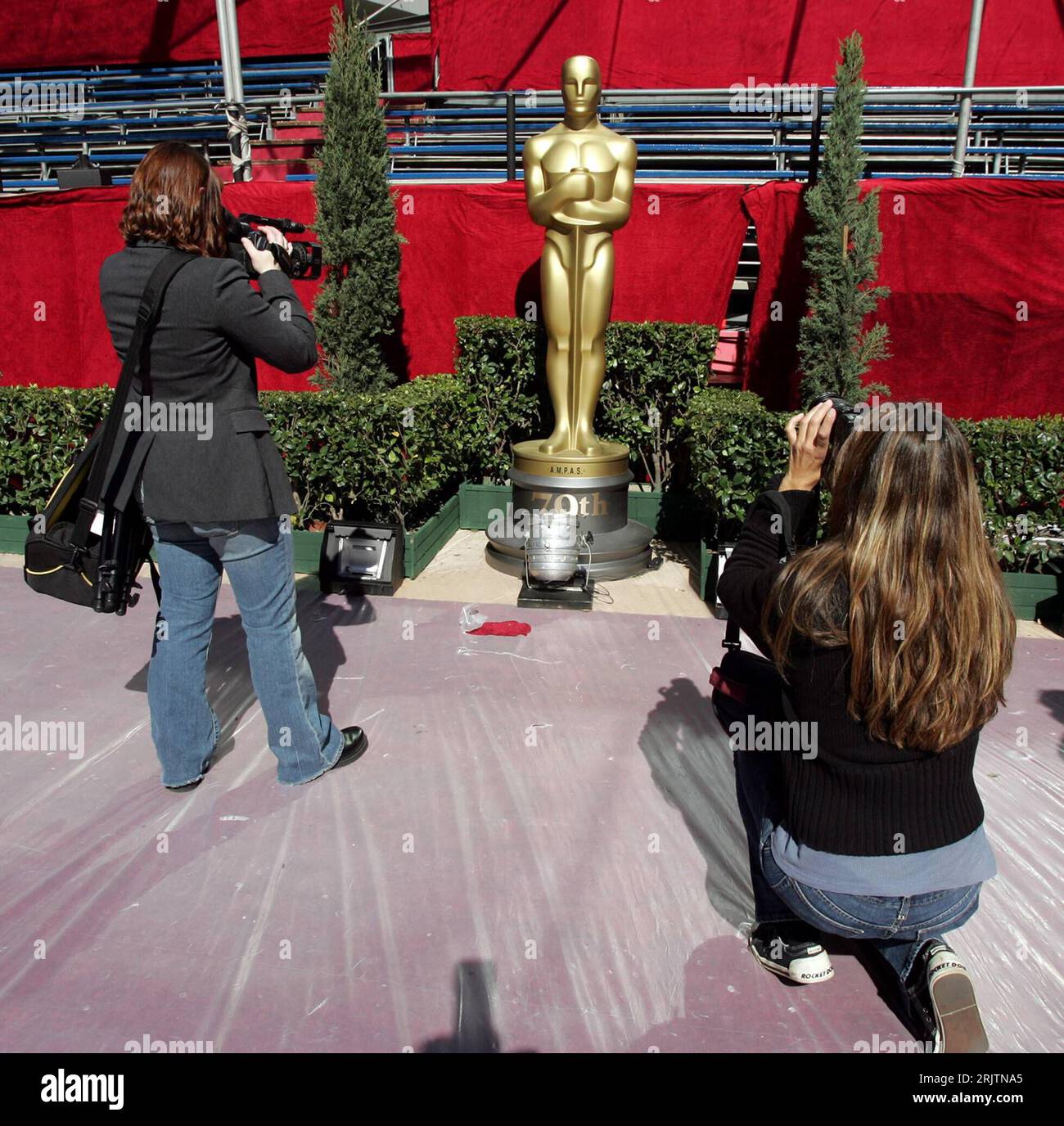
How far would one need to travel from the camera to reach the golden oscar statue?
5.45 m

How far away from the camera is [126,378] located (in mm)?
2611

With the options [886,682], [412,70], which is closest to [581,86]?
[886,682]

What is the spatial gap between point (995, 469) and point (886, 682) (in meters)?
3.70

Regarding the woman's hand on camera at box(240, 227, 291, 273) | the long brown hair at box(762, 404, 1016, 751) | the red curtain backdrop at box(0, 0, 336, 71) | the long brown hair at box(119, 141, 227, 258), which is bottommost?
the long brown hair at box(762, 404, 1016, 751)

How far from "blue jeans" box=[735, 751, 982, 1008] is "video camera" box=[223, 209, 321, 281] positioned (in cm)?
207

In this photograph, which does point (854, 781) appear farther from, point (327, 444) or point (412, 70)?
point (412, 70)

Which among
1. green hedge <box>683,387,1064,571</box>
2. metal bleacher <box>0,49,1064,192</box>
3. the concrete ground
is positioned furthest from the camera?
metal bleacher <box>0,49,1064,192</box>

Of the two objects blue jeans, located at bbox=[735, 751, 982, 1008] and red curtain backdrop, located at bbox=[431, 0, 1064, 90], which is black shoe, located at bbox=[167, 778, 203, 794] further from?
red curtain backdrop, located at bbox=[431, 0, 1064, 90]

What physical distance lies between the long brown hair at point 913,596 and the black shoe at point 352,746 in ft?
6.52

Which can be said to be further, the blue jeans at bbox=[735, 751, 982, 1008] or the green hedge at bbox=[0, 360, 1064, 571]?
the green hedge at bbox=[0, 360, 1064, 571]

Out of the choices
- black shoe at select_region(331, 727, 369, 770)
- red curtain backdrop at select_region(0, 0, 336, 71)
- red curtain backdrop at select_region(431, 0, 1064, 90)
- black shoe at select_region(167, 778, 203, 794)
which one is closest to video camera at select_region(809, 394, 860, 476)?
black shoe at select_region(331, 727, 369, 770)

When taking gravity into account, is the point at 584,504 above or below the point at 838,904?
below

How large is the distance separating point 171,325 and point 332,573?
271cm

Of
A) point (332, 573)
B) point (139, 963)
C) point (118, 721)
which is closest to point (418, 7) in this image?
point (332, 573)
